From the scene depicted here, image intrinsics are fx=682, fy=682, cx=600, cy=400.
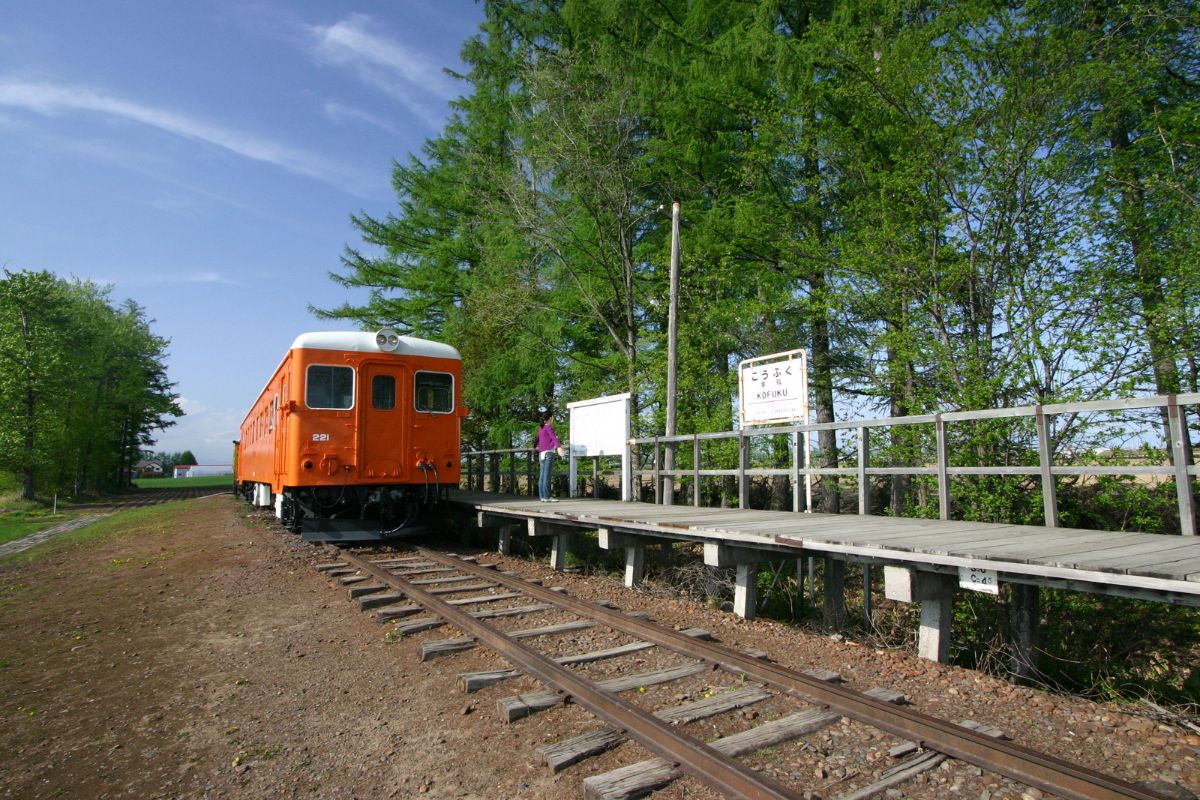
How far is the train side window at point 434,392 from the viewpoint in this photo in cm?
1167

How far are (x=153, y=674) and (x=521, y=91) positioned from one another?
19.3m

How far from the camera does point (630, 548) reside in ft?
28.3

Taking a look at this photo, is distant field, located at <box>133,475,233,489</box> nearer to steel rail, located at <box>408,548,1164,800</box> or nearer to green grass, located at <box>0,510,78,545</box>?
green grass, located at <box>0,510,78,545</box>

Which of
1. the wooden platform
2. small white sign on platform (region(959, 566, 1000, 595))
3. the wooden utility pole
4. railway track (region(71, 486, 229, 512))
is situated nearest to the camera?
the wooden platform

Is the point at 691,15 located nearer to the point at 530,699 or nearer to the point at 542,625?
the point at 542,625

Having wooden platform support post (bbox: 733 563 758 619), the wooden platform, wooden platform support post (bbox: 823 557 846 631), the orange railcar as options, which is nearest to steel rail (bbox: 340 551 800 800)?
the wooden platform

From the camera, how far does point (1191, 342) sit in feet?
25.6

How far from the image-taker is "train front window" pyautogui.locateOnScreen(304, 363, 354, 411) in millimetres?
10703

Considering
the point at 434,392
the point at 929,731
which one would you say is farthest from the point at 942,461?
the point at 434,392

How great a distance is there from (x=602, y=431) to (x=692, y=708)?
8352 millimetres

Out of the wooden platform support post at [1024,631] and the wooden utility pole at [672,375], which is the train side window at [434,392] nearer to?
the wooden utility pole at [672,375]

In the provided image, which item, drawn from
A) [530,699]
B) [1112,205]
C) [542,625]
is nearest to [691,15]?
[1112,205]

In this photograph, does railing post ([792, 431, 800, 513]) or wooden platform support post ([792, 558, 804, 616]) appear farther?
wooden platform support post ([792, 558, 804, 616])

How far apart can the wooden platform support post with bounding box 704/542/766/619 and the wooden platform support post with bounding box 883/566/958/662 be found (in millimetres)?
1696
